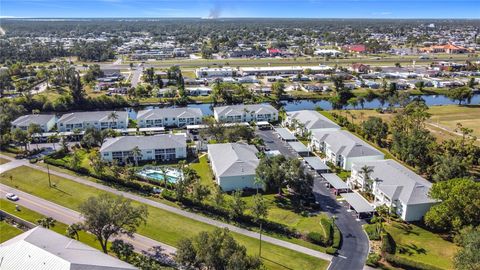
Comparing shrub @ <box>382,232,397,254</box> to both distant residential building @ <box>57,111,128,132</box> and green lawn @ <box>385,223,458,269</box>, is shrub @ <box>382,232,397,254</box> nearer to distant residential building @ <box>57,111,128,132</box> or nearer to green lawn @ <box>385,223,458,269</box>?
green lawn @ <box>385,223,458,269</box>

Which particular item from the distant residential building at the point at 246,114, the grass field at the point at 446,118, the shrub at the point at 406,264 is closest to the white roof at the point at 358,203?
the shrub at the point at 406,264

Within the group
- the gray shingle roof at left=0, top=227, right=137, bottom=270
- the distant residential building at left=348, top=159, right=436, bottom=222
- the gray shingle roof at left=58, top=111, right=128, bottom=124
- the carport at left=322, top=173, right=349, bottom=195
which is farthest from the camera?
the gray shingle roof at left=58, top=111, right=128, bottom=124

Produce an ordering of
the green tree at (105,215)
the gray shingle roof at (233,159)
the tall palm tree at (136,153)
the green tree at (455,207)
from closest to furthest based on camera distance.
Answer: the green tree at (105,215)
the green tree at (455,207)
the gray shingle roof at (233,159)
the tall palm tree at (136,153)

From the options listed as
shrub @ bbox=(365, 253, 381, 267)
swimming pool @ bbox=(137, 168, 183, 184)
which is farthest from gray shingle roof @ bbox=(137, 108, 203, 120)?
shrub @ bbox=(365, 253, 381, 267)

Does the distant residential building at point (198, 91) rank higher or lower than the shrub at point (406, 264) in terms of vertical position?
higher

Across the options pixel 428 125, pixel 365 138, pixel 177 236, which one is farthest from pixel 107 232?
pixel 428 125

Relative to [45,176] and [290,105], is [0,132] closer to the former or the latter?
[45,176]

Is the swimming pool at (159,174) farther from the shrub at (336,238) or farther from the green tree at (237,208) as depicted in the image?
the shrub at (336,238)

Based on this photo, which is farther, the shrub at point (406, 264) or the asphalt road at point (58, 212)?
the asphalt road at point (58, 212)

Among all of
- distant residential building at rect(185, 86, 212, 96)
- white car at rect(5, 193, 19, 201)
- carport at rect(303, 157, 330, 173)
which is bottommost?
white car at rect(5, 193, 19, 201)
